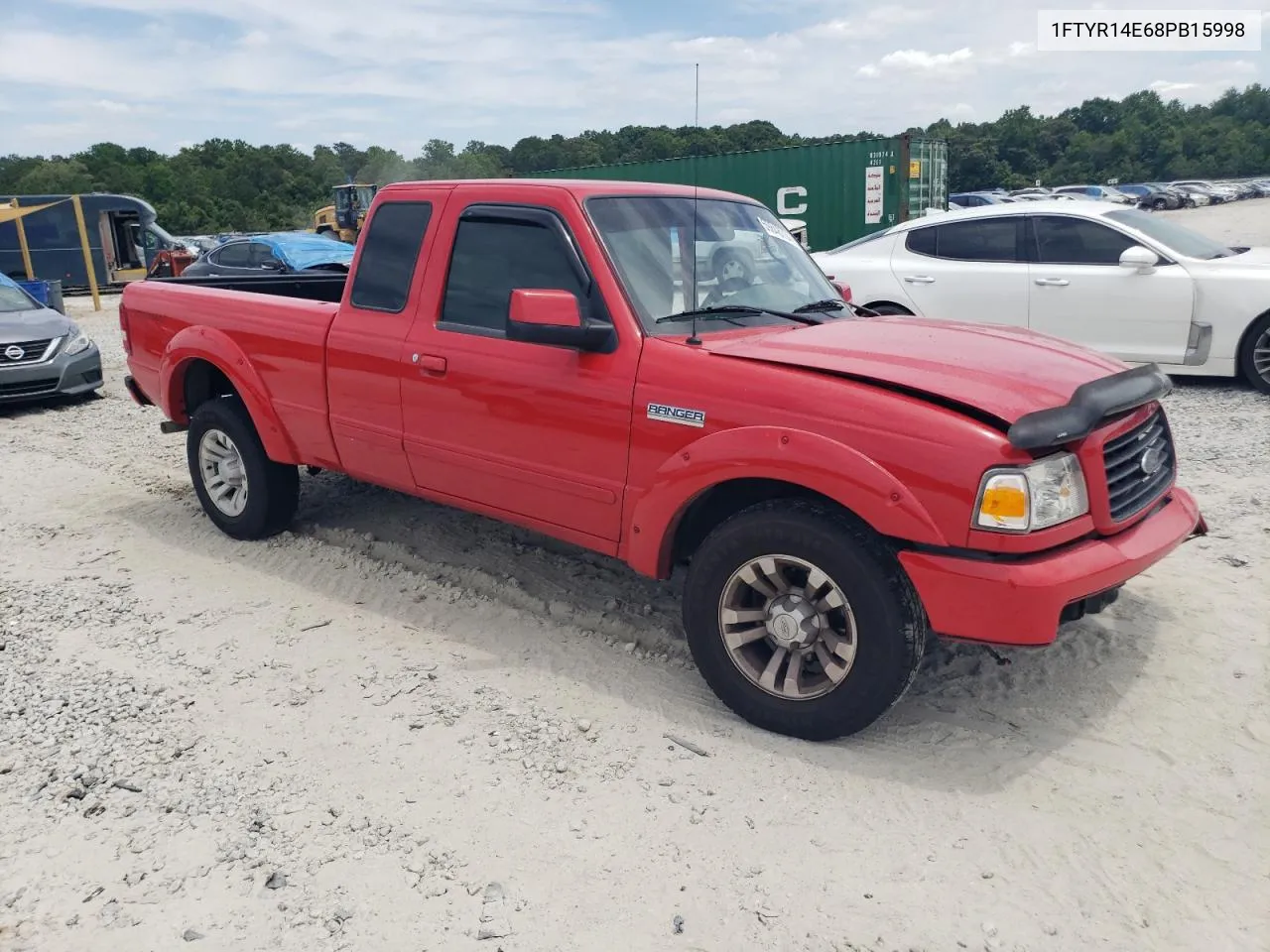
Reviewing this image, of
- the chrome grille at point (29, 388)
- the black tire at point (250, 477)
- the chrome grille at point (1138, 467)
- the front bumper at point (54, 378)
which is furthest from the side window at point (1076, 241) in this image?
the chrome grille at point (29, 388)

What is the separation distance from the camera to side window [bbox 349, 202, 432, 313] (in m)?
4.49

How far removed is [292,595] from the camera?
15.9 ft

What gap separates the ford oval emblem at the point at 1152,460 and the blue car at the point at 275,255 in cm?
1547

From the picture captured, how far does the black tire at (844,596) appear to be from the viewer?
3133 mm

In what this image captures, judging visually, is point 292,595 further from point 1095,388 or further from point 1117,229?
point 1117,229

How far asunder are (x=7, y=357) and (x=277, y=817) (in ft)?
29.0

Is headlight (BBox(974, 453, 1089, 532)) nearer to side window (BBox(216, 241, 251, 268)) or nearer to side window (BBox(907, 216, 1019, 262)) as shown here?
side window (BBox(907, 216, 1019, 262))

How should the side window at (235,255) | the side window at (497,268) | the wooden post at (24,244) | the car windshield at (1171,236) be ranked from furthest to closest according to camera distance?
the wooden post at (24,244) → the side window at (235,255) → the car windshield at (1171,236) → the side window at (497,268)

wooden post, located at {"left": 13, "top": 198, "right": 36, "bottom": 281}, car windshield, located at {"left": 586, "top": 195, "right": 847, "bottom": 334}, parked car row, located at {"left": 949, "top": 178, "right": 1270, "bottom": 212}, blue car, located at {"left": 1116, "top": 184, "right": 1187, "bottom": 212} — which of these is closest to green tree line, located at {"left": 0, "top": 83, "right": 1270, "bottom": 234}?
car windshield, located at {"left": 586, "top": 195, "right": 847, "bottom": 334}

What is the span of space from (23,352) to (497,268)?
808cm

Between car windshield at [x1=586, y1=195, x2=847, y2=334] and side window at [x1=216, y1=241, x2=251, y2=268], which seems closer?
car windshield at [x1=586, y1=195, x2=847, y2=334]

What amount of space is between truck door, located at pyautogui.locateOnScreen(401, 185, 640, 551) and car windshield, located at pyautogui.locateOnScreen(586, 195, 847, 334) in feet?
0.51

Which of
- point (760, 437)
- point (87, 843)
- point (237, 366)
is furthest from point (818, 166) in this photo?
point (87, 843)

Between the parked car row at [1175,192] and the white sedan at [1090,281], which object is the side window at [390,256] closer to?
the white sedan at [1090,281]
